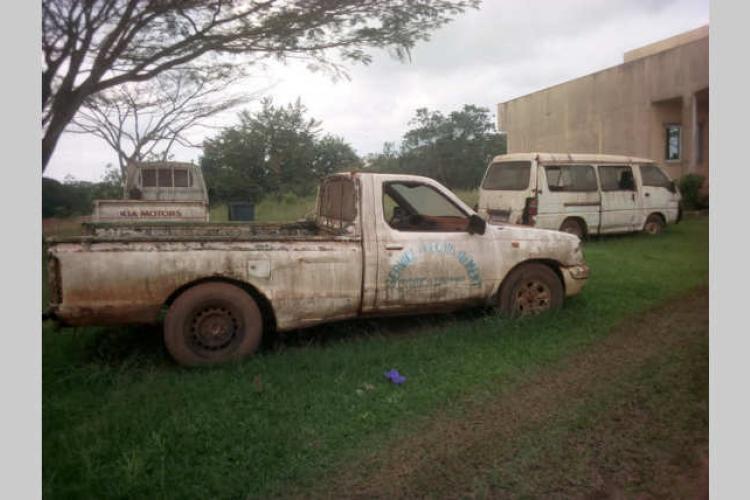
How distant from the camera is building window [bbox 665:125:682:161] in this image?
476 centimetres

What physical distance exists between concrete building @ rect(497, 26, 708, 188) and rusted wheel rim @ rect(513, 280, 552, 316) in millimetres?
1542

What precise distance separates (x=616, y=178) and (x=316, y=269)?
6.20 meters

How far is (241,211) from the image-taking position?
4.95 meters

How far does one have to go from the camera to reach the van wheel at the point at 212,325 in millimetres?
3822

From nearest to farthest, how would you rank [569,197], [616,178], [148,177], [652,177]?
[148,177] → [652,177] → [569,197] → [616,178]

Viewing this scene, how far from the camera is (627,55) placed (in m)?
4.17

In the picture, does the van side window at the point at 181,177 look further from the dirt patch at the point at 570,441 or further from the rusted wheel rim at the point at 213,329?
the dirt patch at the point at 570,441

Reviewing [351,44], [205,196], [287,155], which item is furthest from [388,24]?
[205,196]

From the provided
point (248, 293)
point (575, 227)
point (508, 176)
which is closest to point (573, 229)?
point (575, 227)

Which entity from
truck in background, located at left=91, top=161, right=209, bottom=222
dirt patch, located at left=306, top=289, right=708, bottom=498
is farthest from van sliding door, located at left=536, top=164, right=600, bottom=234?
truck in background, located at left=91, top=161, right=209, bottom=222

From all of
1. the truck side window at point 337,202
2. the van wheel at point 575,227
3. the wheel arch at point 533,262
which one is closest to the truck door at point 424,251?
the wheel arch at point 533,262

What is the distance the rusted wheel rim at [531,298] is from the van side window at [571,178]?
10.4ft

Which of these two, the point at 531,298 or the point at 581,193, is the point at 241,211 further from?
the point at 581,193

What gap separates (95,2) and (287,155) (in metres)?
1.96
